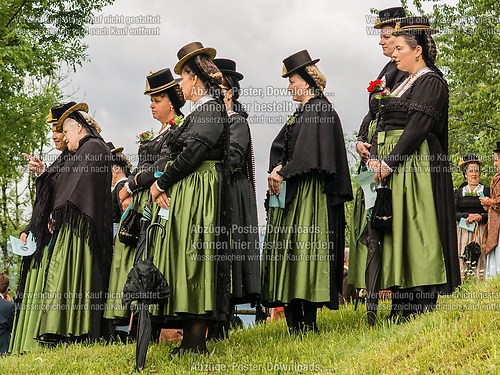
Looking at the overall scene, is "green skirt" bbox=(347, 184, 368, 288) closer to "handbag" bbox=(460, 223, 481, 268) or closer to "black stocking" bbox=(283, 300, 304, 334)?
"black stocking" bbox=(283, 300, 304, 334)

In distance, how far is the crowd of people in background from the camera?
616 centimetres

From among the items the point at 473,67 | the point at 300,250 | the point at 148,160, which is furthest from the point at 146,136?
the point at 473,67

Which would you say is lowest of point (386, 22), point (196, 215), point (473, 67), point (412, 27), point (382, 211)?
point (196, 215)

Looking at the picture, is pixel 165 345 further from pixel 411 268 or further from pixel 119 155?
pixel 119 155

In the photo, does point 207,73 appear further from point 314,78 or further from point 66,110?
point 66,110

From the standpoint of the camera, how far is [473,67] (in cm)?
1898

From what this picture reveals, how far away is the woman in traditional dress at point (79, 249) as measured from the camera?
7.93 metres

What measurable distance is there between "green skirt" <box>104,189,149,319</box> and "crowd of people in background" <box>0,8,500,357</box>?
0.02m

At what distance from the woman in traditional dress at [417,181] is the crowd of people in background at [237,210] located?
13 mm

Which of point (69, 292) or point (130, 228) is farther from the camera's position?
point (69, 292)

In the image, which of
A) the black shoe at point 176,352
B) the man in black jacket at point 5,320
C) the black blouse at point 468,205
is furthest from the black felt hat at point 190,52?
the black blouse at point 468,205

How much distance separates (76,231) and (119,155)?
2877 millimetres

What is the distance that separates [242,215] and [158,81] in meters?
1.82

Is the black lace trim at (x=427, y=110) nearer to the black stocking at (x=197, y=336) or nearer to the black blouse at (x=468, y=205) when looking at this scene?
the black stocking at (x=197, y=336)
